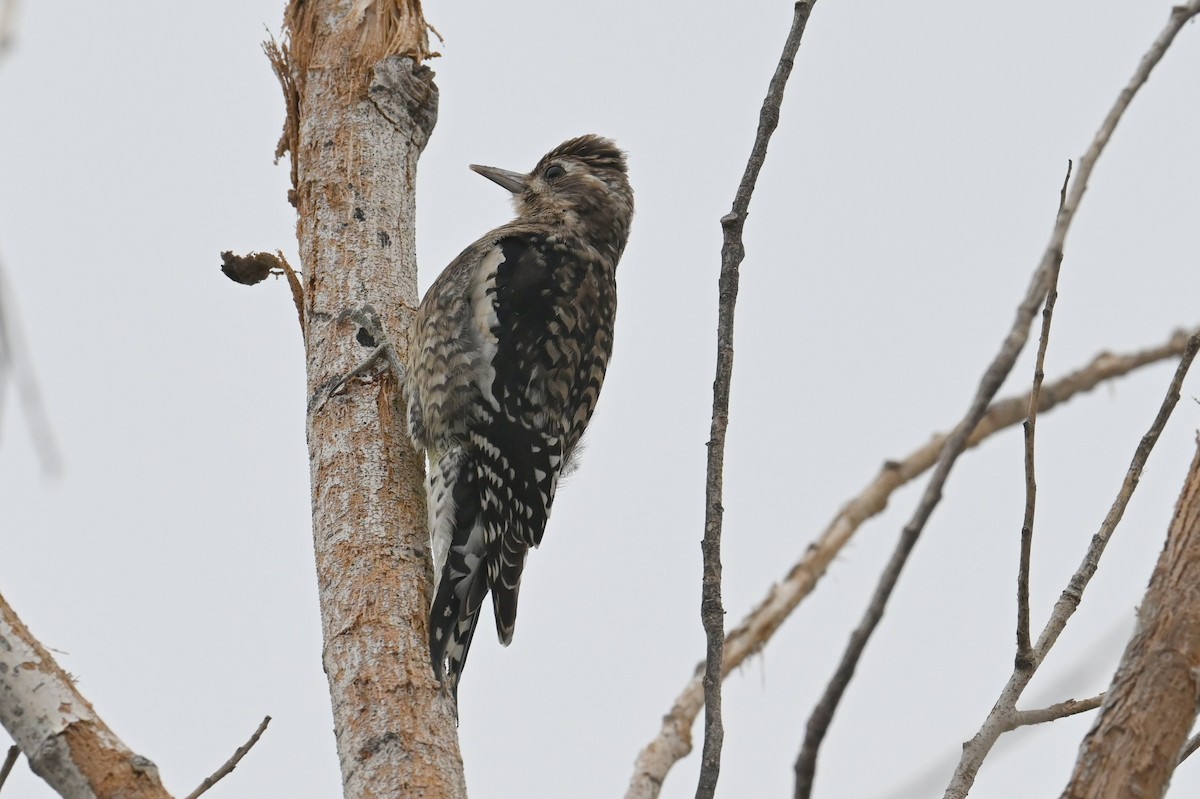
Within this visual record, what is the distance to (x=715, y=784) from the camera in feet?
6.40

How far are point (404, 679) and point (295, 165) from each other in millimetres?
1932

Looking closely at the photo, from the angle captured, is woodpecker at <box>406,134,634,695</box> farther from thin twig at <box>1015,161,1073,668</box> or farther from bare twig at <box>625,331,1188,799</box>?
thin twig at <box>1015,161,1073,668</box>

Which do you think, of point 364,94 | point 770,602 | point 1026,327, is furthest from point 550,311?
point 1026,327

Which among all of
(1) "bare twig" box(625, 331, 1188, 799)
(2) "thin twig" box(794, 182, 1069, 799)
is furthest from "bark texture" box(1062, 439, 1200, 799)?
(1) "bare twig" box(625, 331, 1188, 799)

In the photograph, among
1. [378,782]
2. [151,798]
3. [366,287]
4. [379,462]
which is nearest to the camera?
[151,798]

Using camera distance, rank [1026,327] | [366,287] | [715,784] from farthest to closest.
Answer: [366,287], [715,784], [1026,327]

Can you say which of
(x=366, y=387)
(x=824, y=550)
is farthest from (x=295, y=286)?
(x=824, y=550)

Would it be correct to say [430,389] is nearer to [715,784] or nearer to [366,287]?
[366,287]

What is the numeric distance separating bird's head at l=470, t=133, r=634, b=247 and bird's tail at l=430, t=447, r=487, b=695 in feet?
5.16

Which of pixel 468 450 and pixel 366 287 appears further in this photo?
pixel 468 450

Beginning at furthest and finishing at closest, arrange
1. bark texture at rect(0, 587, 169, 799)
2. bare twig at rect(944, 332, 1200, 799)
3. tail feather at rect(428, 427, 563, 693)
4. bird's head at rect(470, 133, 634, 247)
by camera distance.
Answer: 1. bird's head at rect(470, 133, 634, 247)
2. tail feather at rect(428, 427, 563, 693)
3. bark texture at rect(0, 587, 169, 799)
4. bare twig at rect(944, 332, 1200, 799)

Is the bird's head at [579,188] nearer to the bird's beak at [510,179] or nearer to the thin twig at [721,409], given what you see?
the bird's beak at [510,179]

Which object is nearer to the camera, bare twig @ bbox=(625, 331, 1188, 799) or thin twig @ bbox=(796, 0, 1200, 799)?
thin twig @ bbox=(796, 0, 1200, 799)

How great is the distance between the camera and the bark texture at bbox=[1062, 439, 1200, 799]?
4.92 feet
